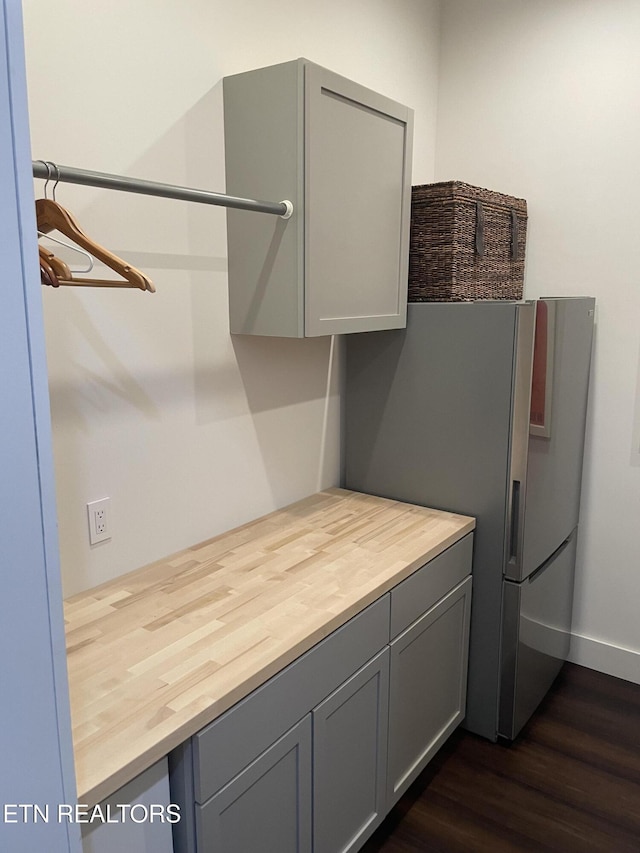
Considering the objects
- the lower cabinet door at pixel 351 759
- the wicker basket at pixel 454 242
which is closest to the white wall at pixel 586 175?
the wicker basket at pixel 454 242

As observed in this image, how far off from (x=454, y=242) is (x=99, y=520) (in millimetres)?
1449

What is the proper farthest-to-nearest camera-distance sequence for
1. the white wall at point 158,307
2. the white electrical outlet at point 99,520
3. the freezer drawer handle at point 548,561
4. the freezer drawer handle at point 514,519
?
the freezer drawer handle at point 548,561
the freezer drawer handle at point 514,519
the white electrical outlet at point 99,520
the white wall at point 158,307

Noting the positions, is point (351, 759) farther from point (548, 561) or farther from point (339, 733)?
point (548, 561)

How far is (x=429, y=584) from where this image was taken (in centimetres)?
202

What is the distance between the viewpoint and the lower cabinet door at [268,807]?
1.29 meters

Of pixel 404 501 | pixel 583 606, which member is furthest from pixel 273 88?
pixel 583 606

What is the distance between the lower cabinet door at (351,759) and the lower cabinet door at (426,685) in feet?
0.21

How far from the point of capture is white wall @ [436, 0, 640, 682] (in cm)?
251

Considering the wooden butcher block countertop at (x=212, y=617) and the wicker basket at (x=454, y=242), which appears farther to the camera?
the wicker basket at (x=454, y=242)

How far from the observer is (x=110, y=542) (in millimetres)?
1743

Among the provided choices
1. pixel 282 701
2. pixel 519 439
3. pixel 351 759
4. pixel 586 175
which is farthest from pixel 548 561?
pixel 586 175

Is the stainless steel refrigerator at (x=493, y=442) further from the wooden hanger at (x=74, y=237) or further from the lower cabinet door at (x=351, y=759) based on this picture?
the wooden hanger at (x=74, y=237)

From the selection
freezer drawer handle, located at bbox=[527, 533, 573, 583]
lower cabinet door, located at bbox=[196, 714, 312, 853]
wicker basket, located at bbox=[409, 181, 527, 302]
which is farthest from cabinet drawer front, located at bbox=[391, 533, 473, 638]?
wicker basket, located at bbox=[409, 181, 527, 302]

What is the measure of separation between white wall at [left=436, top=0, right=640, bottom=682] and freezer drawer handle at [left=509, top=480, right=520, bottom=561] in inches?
27.4
